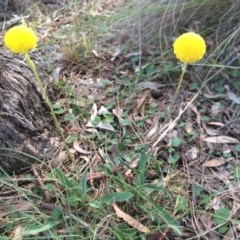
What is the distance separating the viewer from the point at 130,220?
51.3 inches

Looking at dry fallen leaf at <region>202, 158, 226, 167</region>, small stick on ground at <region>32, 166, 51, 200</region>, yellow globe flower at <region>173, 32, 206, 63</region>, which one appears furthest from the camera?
dry fallen leaf at <region>202, 158, 226, 167</region>

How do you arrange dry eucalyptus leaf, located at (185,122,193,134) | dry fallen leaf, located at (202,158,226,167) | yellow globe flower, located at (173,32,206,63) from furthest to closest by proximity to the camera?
dry eucalyptus leaf, located at (185,122,193,134), dry fallen leaf, located at (202,158,226,167), yellow globe flower, located at (173,32,206,63)

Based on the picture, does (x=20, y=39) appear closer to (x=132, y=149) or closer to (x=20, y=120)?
(x=20, y=120)

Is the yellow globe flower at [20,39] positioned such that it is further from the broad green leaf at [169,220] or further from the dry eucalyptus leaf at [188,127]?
the dry eucalyptus leaf at [188,127]

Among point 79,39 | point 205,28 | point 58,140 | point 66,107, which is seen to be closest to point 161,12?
point 205,28

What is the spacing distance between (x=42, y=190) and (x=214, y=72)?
2.91 feet

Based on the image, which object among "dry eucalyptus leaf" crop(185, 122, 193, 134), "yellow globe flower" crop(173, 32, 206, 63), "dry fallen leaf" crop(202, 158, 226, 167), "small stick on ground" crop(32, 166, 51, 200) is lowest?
"small stick on ground" crop(32, 166, 51, 200)

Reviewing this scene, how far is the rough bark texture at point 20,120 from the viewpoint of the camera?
146 cm

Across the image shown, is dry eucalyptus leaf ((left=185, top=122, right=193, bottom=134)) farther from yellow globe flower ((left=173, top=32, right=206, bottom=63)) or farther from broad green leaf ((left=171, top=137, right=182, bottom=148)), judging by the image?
yellow globe flower ((left=173, top=32, right=206, bottom=63))

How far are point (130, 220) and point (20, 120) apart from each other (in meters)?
0.49

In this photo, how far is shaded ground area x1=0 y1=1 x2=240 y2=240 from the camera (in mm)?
1309

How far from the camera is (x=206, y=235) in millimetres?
Answer: 1313

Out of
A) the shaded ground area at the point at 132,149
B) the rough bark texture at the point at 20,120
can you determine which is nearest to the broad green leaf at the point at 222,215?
the shaded ground area at the point at 132,149

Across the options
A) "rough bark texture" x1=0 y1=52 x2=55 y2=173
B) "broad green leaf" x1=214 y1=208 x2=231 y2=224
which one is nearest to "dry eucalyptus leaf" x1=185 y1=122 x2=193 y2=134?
"broad green leaf" x1=214 y1=208 x2=231 y2=224
